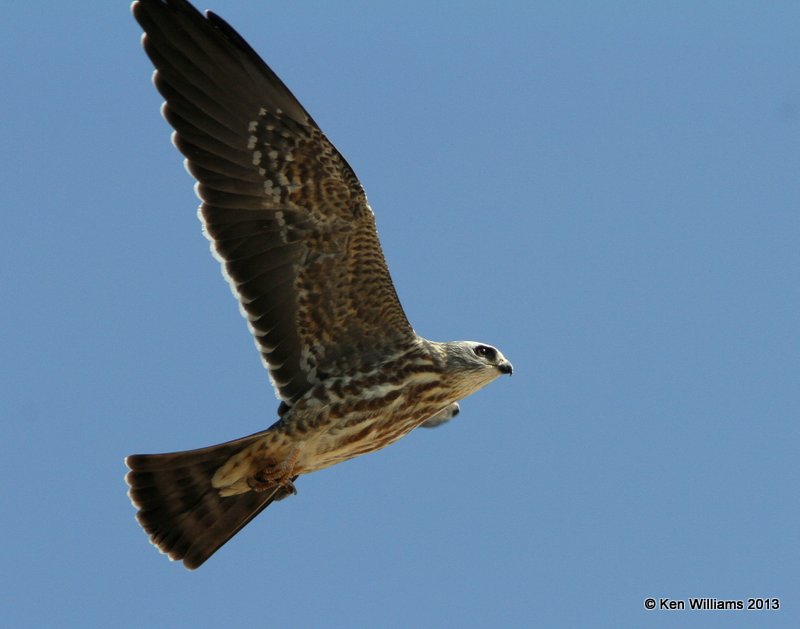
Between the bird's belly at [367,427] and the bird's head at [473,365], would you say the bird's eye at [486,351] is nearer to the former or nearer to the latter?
the bird's head at [473,365]

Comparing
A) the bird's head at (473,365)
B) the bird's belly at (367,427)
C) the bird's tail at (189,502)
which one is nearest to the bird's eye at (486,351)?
the bird's head at (473,365)

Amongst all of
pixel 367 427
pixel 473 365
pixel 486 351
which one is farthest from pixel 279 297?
pixel 486 351

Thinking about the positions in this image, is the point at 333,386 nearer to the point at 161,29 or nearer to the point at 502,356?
the point at 502,356

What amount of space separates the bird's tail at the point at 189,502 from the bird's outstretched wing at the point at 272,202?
0.87 metres

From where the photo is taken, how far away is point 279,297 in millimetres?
15039

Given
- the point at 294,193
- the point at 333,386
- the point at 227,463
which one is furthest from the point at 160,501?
the point at 294,193

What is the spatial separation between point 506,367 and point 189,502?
114 inches

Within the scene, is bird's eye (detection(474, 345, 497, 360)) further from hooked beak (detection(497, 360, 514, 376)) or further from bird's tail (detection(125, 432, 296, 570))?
bird's tail (detection(125, 432, 296, 570))

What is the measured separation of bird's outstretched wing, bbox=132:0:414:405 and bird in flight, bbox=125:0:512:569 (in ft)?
0.04

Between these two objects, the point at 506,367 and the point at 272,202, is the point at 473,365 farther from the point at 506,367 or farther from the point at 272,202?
the point at 272,202

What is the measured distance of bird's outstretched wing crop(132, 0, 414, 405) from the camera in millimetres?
14766

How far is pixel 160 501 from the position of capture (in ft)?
49.5

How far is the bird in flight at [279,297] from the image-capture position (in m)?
14.8

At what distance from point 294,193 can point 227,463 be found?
2299 millimetres
